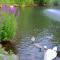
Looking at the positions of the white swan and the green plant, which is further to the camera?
the green plant

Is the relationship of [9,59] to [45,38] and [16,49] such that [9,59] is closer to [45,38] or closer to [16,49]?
[16,49]

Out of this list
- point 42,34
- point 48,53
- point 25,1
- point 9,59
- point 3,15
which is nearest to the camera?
point 9,59

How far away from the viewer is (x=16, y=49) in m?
7.26

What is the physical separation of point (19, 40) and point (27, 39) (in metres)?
0.29

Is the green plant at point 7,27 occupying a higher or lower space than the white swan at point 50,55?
lower

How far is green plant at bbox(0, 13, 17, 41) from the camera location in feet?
24.9

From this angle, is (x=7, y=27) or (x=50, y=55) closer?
(x=50, y=55)

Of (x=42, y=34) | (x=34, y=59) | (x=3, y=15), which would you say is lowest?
(x=42, y=34)

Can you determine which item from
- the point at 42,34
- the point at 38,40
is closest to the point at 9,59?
the point at 38,40

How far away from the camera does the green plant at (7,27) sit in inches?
299

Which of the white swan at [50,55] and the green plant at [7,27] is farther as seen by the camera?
the green plant at [7,27]

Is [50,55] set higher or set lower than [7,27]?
higher

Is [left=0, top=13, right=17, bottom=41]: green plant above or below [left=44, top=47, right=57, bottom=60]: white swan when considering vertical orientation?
below

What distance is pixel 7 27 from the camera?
302 inches
